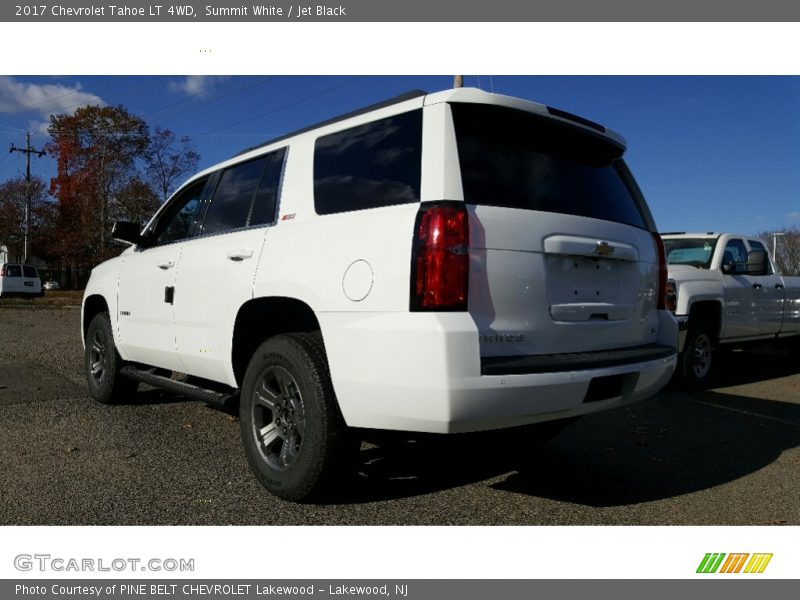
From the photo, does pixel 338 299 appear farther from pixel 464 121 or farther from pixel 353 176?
pixel 464 121

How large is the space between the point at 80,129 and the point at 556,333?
33596 mm

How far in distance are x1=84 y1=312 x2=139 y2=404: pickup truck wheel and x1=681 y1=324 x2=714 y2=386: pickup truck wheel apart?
587cm

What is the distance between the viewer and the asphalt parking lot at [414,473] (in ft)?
9.70

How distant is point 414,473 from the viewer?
11.9ft

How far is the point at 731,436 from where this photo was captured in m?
4.82

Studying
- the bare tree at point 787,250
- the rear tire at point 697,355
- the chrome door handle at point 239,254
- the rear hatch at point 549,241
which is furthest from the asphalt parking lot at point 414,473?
the bare tree at point 787,250

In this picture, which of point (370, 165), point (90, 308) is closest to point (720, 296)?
point (370, 165)

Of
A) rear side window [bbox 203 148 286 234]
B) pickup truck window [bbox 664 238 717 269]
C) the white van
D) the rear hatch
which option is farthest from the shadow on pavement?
the white van

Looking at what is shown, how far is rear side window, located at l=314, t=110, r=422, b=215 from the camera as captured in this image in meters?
2.71

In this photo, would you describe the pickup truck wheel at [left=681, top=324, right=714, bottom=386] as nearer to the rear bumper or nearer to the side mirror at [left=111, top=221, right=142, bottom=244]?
the rear bumper

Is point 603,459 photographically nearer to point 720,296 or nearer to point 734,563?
point 734,563

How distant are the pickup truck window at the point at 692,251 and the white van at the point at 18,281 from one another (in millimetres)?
26171

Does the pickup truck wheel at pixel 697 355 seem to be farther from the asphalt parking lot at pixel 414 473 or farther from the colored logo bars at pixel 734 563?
the colored logo bars at pixel 734 563

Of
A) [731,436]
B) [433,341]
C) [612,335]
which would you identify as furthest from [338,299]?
[731,436]
